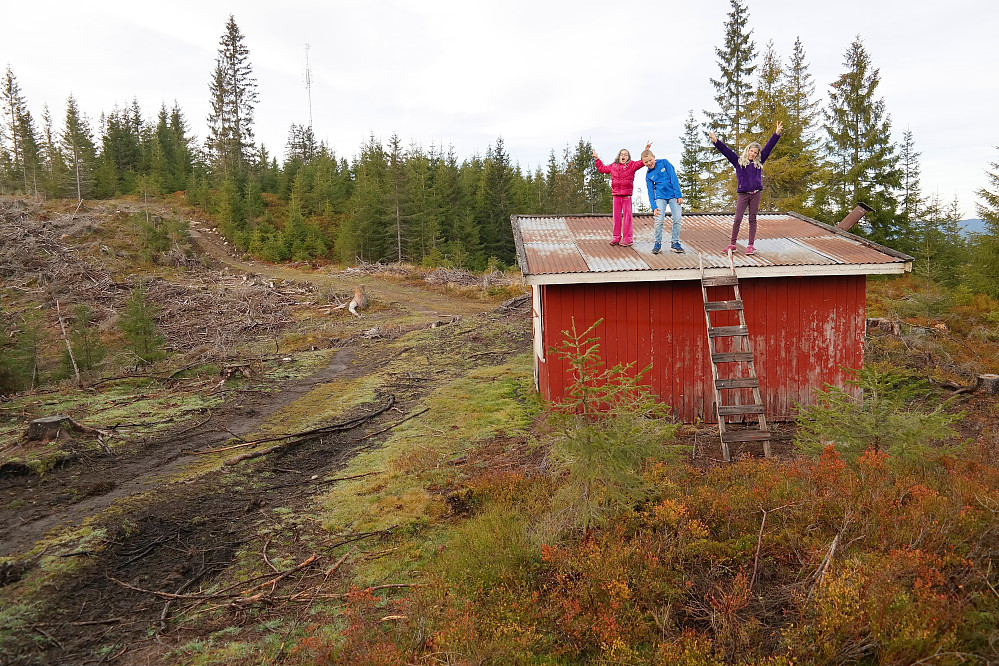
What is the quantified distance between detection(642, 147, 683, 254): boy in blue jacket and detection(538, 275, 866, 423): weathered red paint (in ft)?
3.53

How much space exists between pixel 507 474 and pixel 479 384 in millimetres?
5601

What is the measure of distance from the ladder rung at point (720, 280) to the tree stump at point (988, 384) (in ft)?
23.5

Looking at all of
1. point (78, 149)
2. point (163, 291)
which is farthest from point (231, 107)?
point (163, 291)

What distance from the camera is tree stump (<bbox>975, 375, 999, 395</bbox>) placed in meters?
10.9

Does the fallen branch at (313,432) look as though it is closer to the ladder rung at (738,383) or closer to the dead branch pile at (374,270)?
the ladder rung at (738,383)

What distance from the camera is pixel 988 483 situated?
4.86 metres

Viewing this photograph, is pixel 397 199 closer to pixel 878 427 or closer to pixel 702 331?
pixel 702 331

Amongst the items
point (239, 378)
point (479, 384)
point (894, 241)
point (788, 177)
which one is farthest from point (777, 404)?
point (894, 241)

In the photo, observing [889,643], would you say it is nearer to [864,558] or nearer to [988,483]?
[864,558]

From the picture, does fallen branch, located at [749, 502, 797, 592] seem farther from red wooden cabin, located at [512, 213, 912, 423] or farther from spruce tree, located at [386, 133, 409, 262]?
spruce tree, located at [386, 133, 409, 262]

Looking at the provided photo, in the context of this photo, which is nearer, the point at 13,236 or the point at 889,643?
the point at 889,643

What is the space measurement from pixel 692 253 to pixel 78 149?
2186 inches

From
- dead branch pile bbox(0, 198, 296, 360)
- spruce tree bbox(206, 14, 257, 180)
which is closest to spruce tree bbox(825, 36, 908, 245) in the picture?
dead branch pile bbox(0, 198, 296, 360)

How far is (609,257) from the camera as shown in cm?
908
